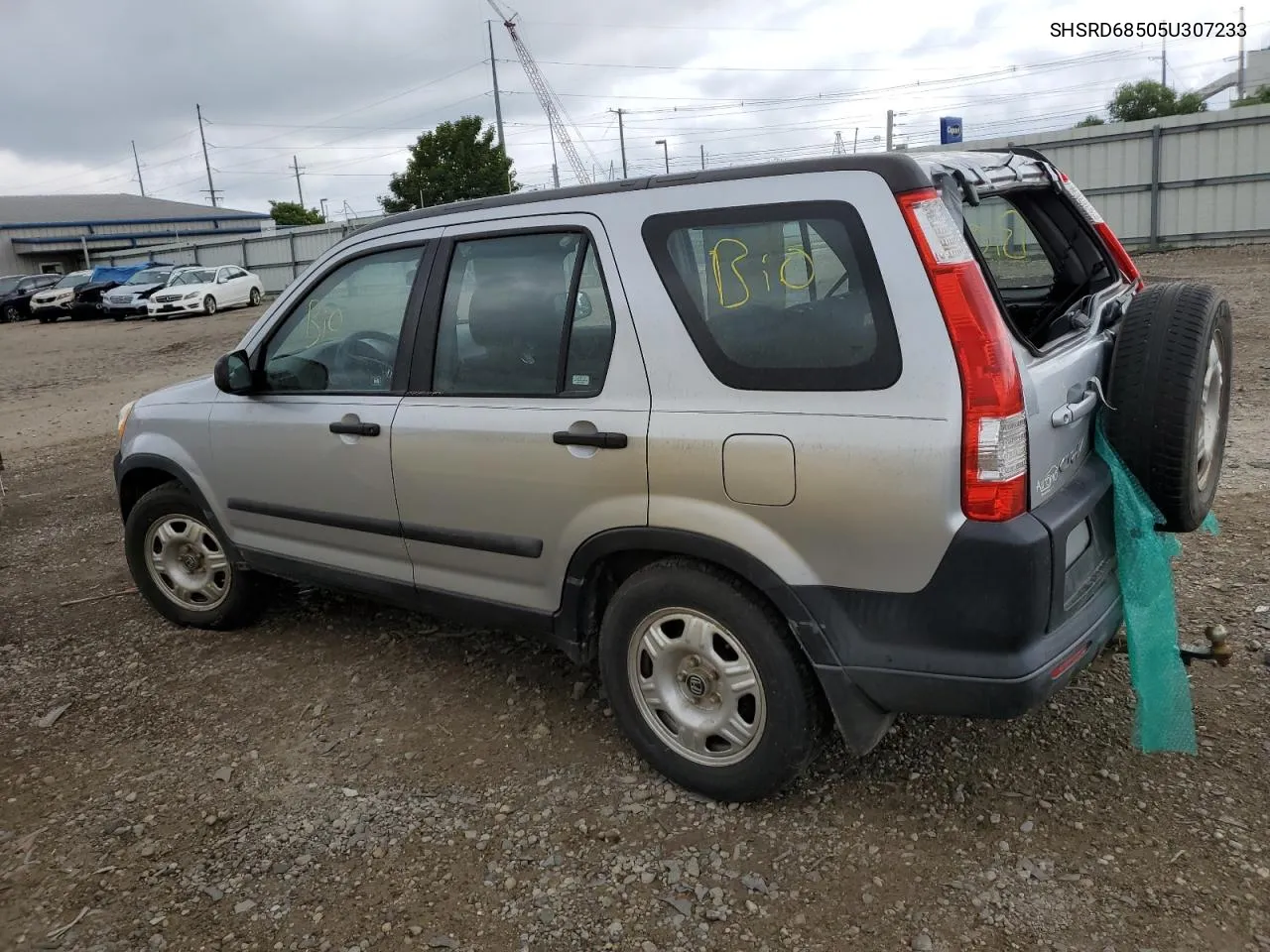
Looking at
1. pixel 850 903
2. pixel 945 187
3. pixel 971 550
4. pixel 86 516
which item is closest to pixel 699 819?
pixel 850 903

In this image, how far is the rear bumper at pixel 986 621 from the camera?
242 centimetres

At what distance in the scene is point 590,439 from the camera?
9.75 feet

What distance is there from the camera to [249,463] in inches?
160

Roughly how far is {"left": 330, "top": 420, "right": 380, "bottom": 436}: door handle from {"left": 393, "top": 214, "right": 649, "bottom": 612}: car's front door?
0.34 ft

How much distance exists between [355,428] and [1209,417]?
2.85 m

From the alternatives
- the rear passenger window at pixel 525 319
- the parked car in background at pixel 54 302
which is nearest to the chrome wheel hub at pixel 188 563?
the rear passenger window at pixel 525 319

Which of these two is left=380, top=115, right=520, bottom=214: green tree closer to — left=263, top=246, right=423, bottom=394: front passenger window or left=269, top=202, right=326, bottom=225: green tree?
left=269, top=202, right=326, bottom=225: green tree

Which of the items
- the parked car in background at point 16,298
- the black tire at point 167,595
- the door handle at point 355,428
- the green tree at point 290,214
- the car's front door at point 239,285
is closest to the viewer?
the door handle at point 355,428

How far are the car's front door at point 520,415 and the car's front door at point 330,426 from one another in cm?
14

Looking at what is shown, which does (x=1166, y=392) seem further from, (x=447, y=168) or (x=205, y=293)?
(x=447, y=168)

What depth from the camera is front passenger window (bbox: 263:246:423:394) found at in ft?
12.0

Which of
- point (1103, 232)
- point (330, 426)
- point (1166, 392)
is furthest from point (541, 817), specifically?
point (1103, 232)

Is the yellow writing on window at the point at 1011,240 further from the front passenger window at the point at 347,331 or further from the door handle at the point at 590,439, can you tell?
the front passenger window at the point at 347,331

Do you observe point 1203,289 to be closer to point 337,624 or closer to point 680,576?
point 680,576
